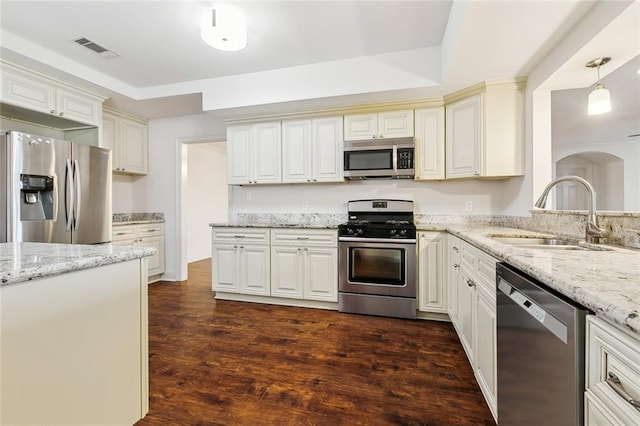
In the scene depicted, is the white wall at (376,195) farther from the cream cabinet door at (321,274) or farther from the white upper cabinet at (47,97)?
the white upper cabinet at (47,97)

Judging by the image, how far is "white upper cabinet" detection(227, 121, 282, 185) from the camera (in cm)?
357

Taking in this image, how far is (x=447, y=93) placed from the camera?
2912mm

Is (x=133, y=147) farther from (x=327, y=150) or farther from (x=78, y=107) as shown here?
(x=327, y=150)

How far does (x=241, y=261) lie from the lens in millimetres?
3402

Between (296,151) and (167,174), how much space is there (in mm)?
2279

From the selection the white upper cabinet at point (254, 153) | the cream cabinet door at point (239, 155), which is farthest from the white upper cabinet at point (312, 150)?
the cream cabinet door at point (239, 155)

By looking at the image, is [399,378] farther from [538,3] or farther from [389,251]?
[538,3]

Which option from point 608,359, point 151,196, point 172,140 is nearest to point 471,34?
point 608,359

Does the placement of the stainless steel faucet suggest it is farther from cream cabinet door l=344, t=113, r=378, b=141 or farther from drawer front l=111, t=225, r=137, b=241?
drawer front l=111, t=225, r=137, b=241

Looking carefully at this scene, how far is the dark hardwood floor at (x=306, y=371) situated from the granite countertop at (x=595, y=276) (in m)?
0.96

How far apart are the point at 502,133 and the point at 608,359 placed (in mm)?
2543

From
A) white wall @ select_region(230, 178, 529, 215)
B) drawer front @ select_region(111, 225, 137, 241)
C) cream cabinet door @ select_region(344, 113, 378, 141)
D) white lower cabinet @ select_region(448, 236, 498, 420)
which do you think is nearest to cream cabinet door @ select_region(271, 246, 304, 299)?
white wall @ select_region(230, 178, 529, 215)

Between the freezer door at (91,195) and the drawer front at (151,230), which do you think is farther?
the drawer front at (151,230)

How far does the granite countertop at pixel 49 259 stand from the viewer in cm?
82
